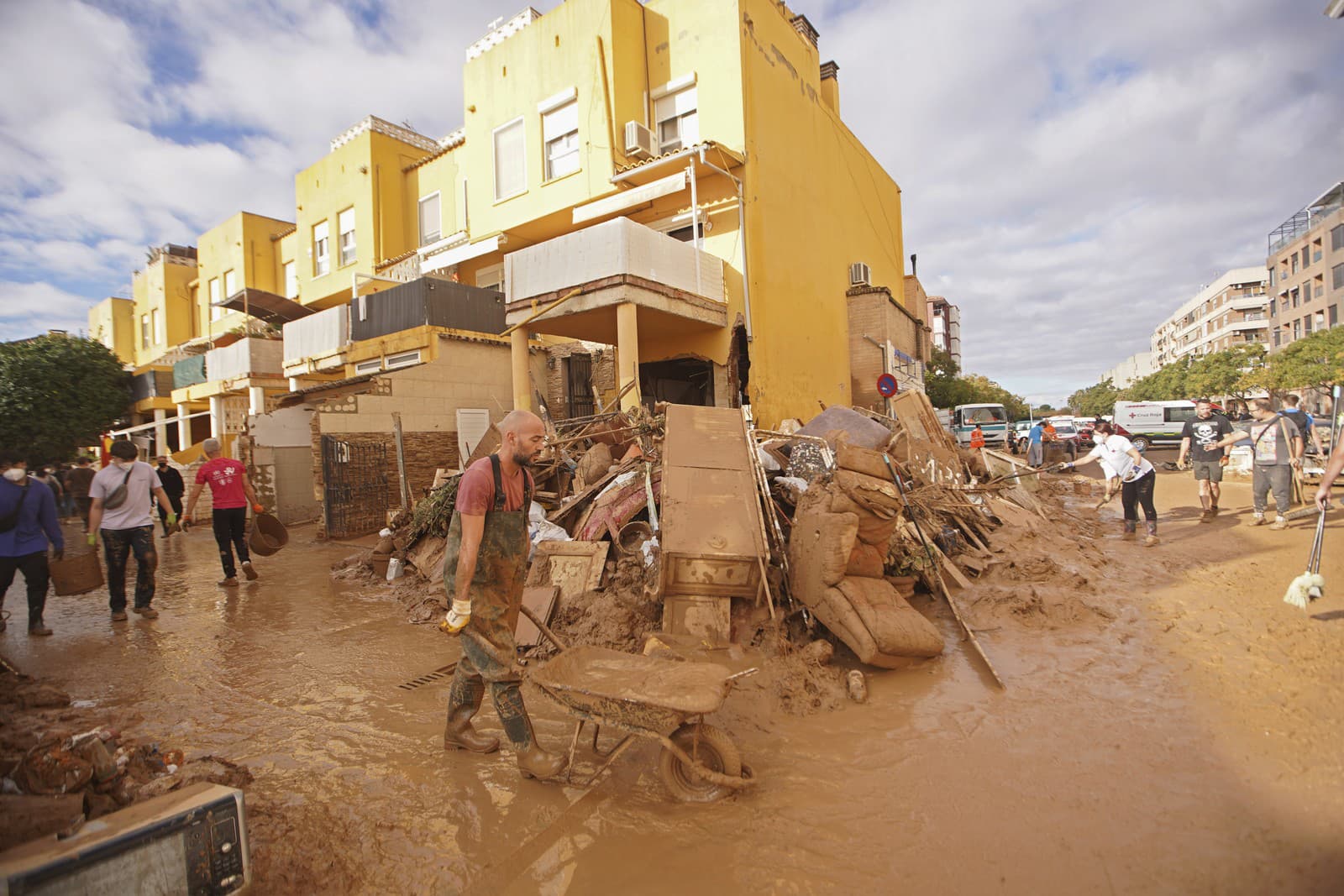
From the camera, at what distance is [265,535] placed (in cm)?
830

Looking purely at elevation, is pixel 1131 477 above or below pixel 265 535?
above

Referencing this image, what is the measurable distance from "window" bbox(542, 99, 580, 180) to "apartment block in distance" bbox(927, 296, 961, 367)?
195ft

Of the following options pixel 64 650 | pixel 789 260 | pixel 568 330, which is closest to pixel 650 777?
pixel 64 650

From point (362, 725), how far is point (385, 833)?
4.31 feet

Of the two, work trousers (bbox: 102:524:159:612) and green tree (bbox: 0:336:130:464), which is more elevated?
green tree (bbox: 0:336:130:464)

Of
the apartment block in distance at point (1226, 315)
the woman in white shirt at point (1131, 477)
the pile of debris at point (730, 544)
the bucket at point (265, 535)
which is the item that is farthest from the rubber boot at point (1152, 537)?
the apartment block in distance at point (1226, 315)

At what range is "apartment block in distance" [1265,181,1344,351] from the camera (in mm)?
40250

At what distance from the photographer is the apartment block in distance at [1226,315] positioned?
64125mm

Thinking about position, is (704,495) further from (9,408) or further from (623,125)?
(9,408)

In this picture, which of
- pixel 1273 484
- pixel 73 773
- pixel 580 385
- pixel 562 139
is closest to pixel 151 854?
pixel 73 773

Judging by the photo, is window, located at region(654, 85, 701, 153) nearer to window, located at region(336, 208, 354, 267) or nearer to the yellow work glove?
window, located at region(336, 208, 354, 267)

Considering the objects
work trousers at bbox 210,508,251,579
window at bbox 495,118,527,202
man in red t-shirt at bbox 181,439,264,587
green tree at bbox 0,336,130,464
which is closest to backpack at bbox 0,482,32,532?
man in red t-shirt at bbox 181,439,264,587

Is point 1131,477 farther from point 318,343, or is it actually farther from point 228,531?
point 318,343

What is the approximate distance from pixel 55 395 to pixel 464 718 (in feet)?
83.0
